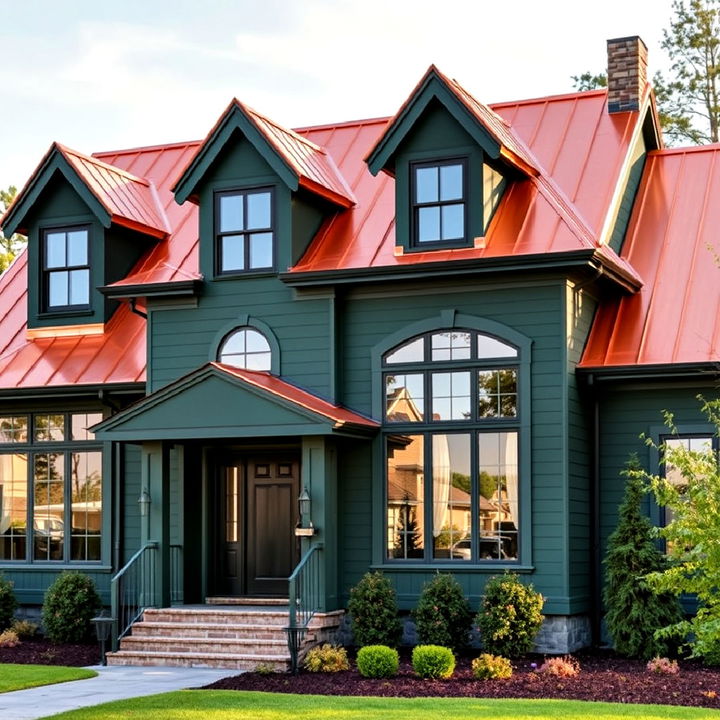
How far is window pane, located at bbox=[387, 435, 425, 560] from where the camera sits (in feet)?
58.0

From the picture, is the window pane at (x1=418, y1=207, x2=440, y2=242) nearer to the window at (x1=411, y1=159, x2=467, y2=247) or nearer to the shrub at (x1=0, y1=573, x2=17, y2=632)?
the window at (x1=411, y1=159, x2=467, y2=247)

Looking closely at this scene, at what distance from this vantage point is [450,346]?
58.2 ft

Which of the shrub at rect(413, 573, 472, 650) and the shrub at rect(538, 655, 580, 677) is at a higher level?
the shrub at rect(413, 573, 472, 650)

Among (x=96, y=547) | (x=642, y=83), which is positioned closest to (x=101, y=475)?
(x=96, y=547)

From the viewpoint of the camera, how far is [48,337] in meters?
21.4

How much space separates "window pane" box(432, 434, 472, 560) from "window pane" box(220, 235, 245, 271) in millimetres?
4089

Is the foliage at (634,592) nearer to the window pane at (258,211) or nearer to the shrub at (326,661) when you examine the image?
the shrub at (326,661)

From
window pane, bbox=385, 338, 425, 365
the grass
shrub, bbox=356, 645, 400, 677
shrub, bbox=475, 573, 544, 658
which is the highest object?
window pane, bbox=385, 338, 425, 365

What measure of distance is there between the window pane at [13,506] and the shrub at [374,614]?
6.54 metres

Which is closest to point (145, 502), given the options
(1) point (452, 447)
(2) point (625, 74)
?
(1) point (452, 447)

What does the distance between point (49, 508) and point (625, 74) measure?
38.1 feet

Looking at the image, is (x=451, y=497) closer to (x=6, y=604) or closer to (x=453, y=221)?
(x=453, y=221)

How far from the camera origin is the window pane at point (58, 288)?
21375 mm

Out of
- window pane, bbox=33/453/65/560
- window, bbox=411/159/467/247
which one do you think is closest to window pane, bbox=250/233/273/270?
window, bbox=411/159/467/247
